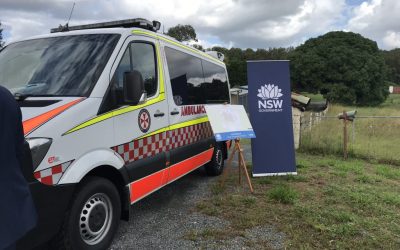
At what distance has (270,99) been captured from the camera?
24.2 feet

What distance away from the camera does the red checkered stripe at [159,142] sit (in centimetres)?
→ 420

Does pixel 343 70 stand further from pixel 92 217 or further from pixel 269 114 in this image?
pixel 92 217

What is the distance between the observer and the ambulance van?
3182 mm

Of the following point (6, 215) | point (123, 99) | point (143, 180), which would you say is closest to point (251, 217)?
point (143, 180)

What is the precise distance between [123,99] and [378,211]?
3.89 meters

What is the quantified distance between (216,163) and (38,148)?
4893 mm

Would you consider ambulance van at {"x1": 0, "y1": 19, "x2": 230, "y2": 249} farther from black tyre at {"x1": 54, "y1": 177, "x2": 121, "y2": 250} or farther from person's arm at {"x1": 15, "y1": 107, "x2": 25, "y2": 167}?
person's arm at {"x1": 15, "y1": 107, "x2": 25, "y2": 167}

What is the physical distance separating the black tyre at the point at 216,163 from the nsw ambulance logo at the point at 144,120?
309cm

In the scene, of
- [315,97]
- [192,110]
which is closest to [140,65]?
[192,110]

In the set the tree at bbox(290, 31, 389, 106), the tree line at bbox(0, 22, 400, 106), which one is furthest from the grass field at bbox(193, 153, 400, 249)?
the tree at bbox(290, 31, 389, 106)

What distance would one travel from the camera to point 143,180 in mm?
4512

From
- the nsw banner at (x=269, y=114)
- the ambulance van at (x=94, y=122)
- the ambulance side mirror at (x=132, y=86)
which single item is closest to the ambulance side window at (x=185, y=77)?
the ambulance van at (x=94, y=122)

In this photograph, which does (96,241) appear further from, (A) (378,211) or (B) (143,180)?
(A) (378,211)

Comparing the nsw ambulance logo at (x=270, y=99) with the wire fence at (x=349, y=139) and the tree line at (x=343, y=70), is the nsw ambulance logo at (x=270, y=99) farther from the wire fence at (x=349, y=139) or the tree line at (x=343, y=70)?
the tree line at (x=343, y=70)
